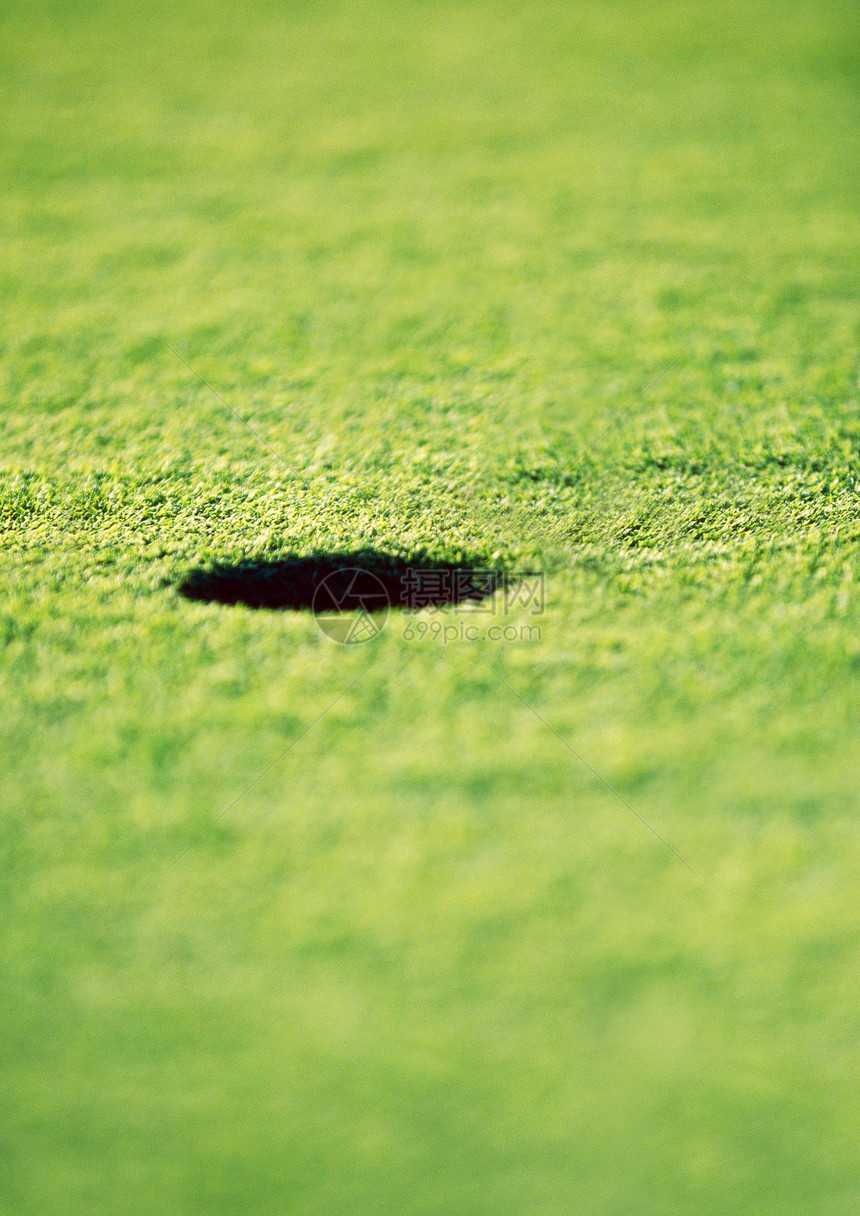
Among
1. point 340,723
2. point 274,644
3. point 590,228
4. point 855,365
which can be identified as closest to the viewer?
point 340,723

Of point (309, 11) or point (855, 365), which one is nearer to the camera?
point (855, 365)

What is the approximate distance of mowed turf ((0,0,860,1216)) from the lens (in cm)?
141

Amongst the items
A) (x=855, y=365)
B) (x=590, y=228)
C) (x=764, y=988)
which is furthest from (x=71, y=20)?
(x=764, y=988)

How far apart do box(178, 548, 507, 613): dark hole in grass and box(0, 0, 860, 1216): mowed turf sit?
0.15ft

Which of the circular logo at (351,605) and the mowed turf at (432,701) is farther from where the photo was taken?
the circular logo at (351,605)

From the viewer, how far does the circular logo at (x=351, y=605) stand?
6.75 feet

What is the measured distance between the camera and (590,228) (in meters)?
3.48

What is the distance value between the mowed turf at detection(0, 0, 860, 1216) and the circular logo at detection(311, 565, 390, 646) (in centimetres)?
4

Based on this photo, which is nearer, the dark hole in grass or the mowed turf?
the mowed turf

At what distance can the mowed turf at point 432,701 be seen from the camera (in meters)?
1.41

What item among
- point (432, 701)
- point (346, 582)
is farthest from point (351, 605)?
point (432, 701)

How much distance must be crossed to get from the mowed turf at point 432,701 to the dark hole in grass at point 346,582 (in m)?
0.05

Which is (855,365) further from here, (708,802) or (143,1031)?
(143,1031)

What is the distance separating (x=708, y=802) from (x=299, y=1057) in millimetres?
909
